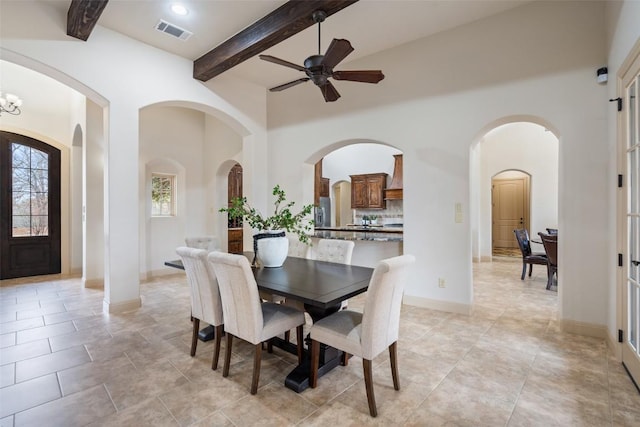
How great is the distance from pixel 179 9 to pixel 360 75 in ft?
7.12

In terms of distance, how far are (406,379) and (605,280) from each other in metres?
2.29

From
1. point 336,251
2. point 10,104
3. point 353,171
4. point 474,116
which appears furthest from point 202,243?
point 353,171

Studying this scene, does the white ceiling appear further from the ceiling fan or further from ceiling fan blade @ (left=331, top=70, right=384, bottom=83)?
ceiling fan blade @ (left=331, top=70, right=384, bottom=83)

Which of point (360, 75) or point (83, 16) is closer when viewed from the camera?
point (360, 75)

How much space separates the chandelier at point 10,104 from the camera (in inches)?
182

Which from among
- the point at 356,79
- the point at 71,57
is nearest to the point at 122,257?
the point at 71,57

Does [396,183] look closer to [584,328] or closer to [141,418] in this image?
[584,328]

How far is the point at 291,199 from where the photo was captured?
552 cm

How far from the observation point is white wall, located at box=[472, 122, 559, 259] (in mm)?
7902

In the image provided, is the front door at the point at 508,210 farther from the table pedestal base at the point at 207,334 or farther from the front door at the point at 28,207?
the front door at the point at 28,207

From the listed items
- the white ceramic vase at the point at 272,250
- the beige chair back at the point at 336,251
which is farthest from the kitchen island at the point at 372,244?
the white ceramic vase at the point at 272,250

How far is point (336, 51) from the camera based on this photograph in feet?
8.31

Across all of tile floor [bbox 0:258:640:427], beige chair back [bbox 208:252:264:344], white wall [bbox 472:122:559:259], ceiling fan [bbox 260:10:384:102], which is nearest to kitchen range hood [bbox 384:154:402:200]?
white wall [bbox 472:122:559:259]

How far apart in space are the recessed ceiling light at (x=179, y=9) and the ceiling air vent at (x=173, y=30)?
0.27 metres
